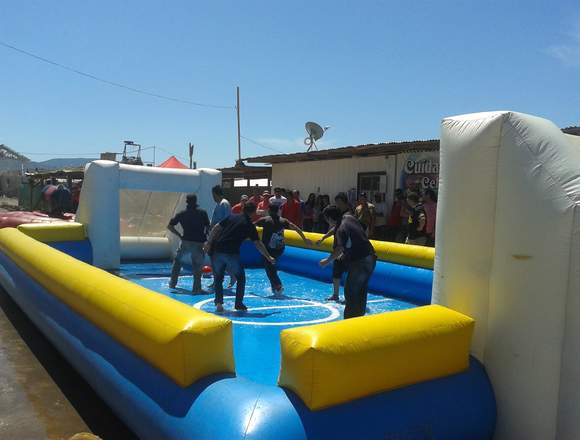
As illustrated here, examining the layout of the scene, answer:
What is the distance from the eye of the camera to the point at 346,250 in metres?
4.85

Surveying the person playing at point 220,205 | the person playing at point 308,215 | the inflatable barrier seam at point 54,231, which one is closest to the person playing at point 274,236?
the person playing at point 220,205

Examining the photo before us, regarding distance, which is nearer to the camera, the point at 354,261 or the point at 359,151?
the point at 354,261

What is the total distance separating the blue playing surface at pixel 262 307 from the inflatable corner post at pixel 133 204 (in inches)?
22.4

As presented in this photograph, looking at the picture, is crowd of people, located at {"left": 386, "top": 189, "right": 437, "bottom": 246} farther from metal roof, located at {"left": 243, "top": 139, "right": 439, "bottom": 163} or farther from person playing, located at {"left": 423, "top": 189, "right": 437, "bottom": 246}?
metal roof, located at {"left": 243, "top": 139, "right": 439, "bottom": 163}

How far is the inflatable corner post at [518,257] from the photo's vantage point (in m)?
2.80

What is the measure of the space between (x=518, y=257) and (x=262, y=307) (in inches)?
155

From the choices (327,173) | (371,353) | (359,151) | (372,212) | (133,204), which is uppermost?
(359,151)

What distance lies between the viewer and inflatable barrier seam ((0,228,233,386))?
266 cm

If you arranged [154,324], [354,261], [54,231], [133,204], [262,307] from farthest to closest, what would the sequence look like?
[133,204] → [54,231] → [262,307] → [354,261] → [154,324]

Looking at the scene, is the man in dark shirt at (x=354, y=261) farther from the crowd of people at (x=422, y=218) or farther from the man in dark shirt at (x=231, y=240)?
the crowd of people at (x=422, y=218)

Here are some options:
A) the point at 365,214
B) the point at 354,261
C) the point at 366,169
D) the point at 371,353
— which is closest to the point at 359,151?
the point at 366,169

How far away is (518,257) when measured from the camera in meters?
2.98

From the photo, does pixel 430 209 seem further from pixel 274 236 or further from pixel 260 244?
pixel 260 244

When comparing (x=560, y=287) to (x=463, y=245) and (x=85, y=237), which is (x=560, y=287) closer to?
(x=463, y=245)
